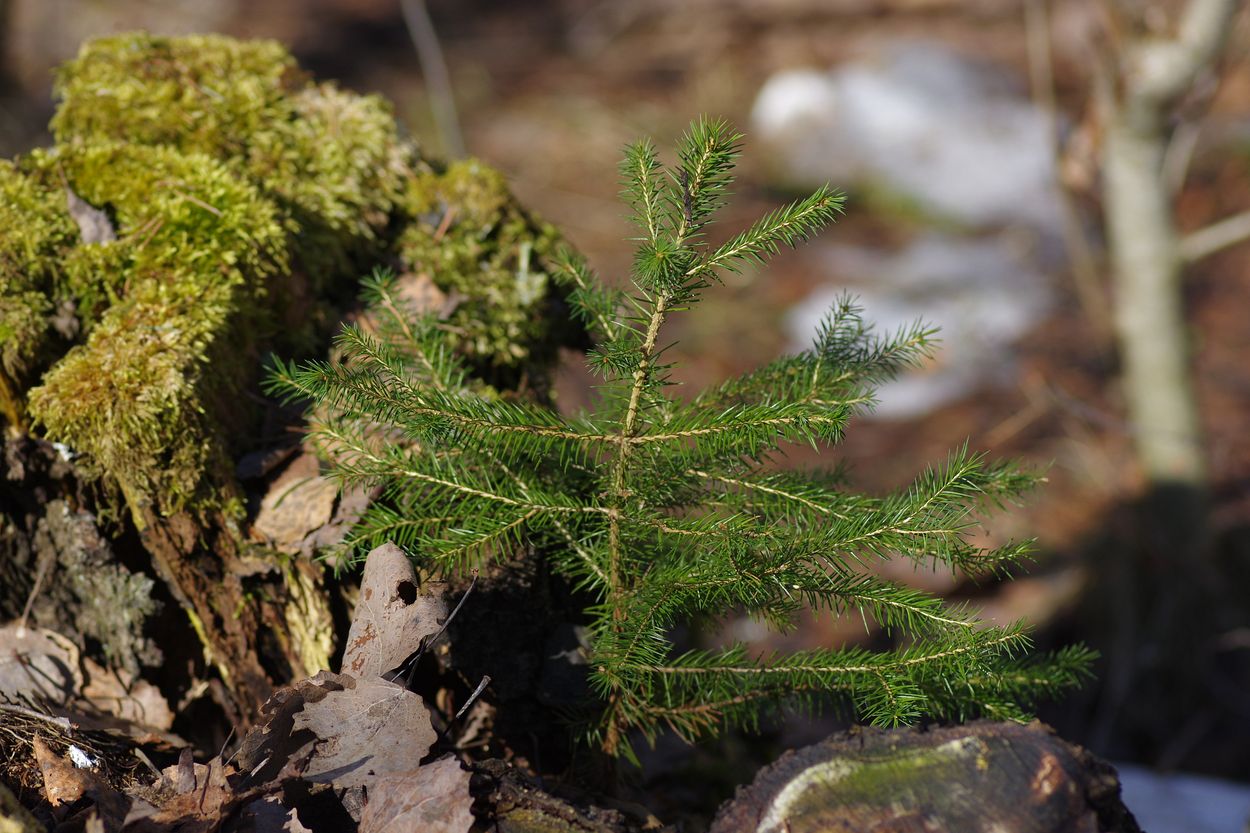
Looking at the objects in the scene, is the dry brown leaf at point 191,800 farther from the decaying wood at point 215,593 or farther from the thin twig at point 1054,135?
the thin twig at point 1054,135

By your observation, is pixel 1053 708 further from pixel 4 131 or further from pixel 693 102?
pixel 4 131

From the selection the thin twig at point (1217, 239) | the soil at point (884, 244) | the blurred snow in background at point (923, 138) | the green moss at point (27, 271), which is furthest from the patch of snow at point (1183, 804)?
the blurred snow in background at point (923, 138)

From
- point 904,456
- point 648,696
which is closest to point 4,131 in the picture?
point 904,456

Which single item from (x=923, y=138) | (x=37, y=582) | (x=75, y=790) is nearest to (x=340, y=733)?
(x=75, y=790)

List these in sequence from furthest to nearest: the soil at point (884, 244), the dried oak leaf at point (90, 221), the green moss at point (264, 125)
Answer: the soil at point (884, 244), the green moss at point (264, 125), the dried oak leaf at point (90, 221)

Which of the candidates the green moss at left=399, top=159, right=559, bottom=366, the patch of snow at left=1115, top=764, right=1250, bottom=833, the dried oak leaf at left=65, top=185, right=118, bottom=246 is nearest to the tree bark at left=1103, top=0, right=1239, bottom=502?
the patch of snow at left=1115, top=764, right=1250, bottom=833

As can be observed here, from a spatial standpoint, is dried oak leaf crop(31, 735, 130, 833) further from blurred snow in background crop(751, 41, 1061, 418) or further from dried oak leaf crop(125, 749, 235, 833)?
blurred snow in background crop(751, 41, 1061, 418)
